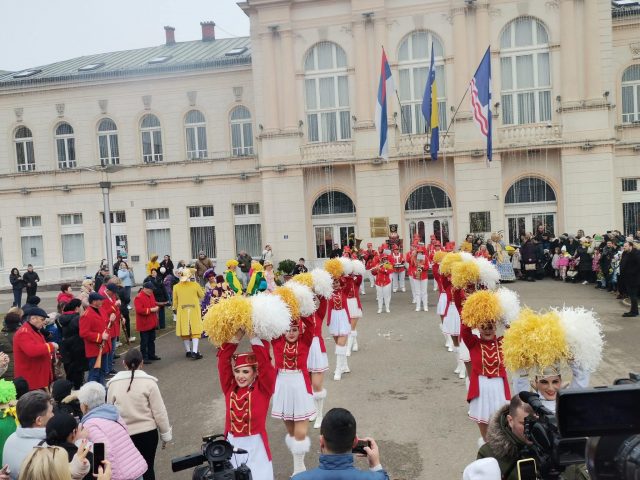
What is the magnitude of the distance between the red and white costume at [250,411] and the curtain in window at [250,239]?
25.3 m

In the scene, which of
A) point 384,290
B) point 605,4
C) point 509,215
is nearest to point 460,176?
point 509,215

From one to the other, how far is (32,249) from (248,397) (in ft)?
106

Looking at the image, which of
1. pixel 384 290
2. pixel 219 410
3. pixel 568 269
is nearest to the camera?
pixel 219 410

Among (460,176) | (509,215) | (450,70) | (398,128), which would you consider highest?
(450,70)

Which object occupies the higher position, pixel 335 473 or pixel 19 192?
pixel 19 192

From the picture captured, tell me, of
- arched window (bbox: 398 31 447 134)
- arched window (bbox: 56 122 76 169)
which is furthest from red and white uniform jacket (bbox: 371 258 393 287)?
arched window (bbox: 56 122 76 169)

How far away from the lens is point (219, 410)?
29.7 ft

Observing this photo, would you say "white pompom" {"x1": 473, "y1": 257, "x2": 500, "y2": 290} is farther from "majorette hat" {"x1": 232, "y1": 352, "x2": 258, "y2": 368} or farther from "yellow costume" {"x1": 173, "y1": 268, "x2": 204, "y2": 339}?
"yellow costume" {"x1": 173, "y1": 268, "x2": 204, "y2": 339}

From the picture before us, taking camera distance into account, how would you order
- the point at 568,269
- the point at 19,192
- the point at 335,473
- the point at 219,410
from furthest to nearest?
the point at 19,192
the point at 568,269
the point at 219,410
the point at 335,473

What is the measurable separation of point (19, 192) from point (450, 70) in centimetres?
2490

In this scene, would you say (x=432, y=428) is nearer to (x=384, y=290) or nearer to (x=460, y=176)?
(x=384, y=290)

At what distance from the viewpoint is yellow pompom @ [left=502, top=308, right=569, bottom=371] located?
4727mm

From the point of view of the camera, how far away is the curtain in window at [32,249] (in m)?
33.3

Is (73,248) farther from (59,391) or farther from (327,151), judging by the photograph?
(59,391)
